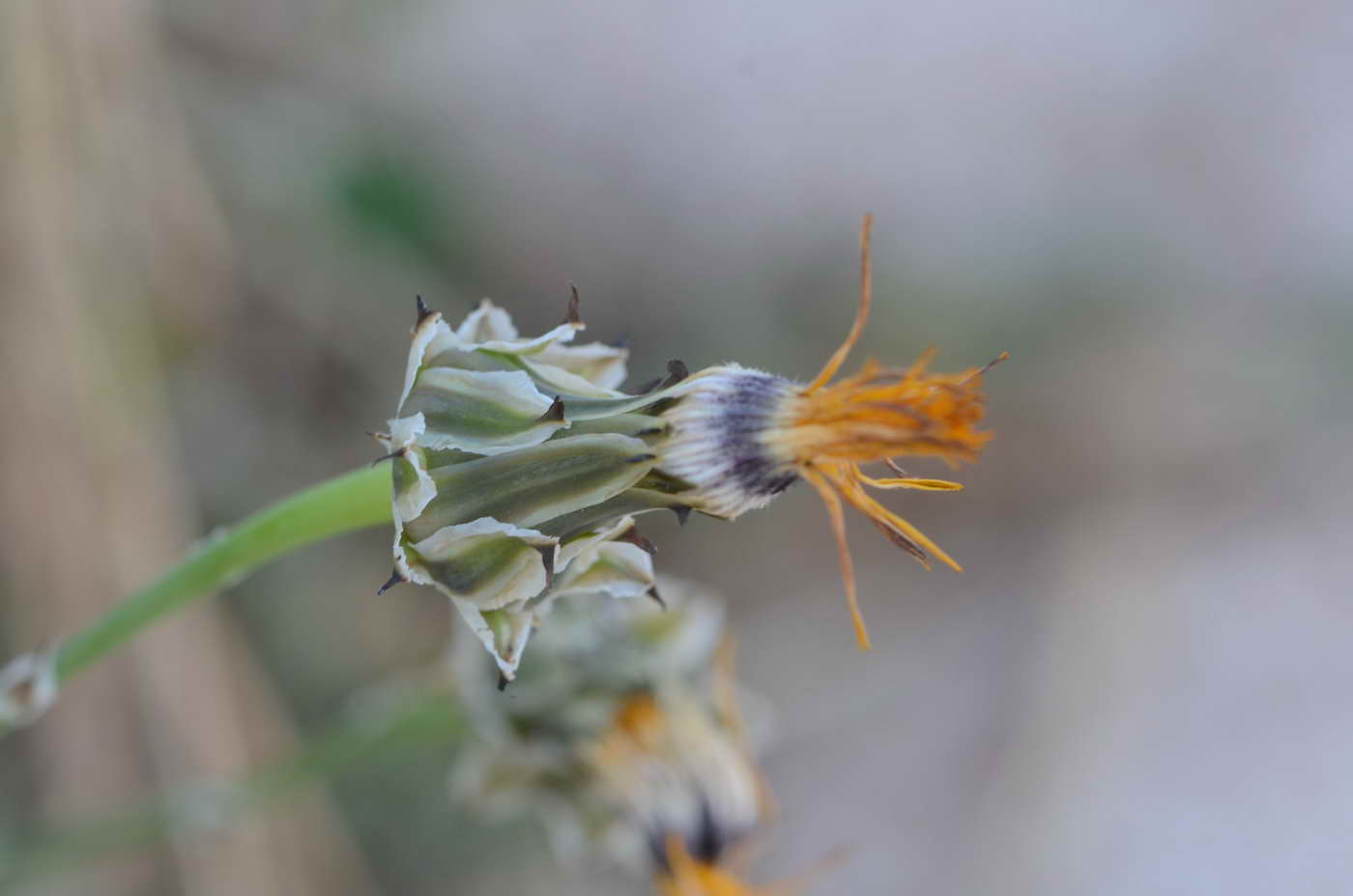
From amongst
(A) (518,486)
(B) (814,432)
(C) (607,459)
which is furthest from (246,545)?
(B) (814,432)

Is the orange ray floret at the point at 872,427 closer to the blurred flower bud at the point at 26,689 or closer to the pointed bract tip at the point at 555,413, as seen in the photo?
the pointed bract tip at the point at 555,413

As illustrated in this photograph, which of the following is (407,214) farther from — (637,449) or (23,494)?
(637,449)

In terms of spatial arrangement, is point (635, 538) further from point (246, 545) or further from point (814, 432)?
point (246, 545)

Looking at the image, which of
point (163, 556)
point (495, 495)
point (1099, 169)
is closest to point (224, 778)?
point (163, 556)

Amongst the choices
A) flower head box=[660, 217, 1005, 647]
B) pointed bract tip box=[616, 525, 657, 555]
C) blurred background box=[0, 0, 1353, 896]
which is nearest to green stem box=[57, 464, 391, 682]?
pointed bract tip box=[616, 525, 657, 555]

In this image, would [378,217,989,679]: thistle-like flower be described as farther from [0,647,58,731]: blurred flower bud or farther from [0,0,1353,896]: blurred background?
[0,0,1353,896]: blurred background

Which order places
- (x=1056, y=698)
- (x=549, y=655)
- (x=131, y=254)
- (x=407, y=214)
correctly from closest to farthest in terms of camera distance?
(x=549, y=655)
(x=131, y=254)
(x=407, y=214)
(x=1056, y=698)

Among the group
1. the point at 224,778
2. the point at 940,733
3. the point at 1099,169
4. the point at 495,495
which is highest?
the point at 495,495
